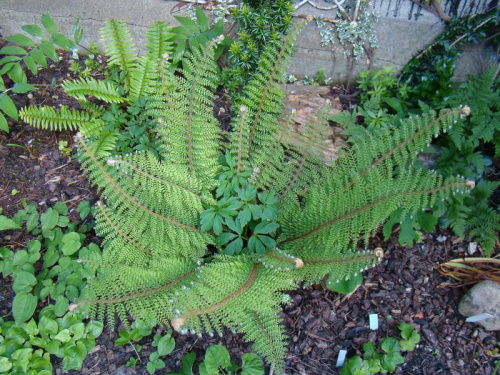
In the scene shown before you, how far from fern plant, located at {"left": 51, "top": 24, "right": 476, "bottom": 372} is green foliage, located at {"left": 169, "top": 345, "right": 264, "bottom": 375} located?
0.09 meters

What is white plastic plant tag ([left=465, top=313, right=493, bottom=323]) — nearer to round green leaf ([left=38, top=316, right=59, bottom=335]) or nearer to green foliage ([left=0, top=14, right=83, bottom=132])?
round green leaf ([left=38, top=316, right=59, bottom=335])

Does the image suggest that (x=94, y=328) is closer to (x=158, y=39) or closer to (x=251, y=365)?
(x=251, y=365)

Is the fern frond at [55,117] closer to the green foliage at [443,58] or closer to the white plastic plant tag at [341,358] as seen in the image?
the white plastic plant tag at [341,358]

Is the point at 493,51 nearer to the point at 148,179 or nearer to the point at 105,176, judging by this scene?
the point at 148,179

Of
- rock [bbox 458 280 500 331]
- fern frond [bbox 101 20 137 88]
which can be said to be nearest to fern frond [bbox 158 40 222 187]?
fern frond [bbox 101 20 137 88]

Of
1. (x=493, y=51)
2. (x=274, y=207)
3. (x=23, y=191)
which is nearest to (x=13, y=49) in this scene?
(x=23, y=191)

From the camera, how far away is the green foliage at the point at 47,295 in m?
2.04

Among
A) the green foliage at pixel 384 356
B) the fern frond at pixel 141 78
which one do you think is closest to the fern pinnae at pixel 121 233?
the fern frond at pixel 141 78

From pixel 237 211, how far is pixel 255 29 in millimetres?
1268

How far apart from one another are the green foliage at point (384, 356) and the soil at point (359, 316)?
2.6 inches

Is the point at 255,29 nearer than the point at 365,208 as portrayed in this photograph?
No

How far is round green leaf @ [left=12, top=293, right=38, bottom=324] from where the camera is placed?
6.93 feet

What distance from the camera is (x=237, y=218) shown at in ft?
6.64

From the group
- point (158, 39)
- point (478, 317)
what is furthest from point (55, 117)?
point (478, 317)
